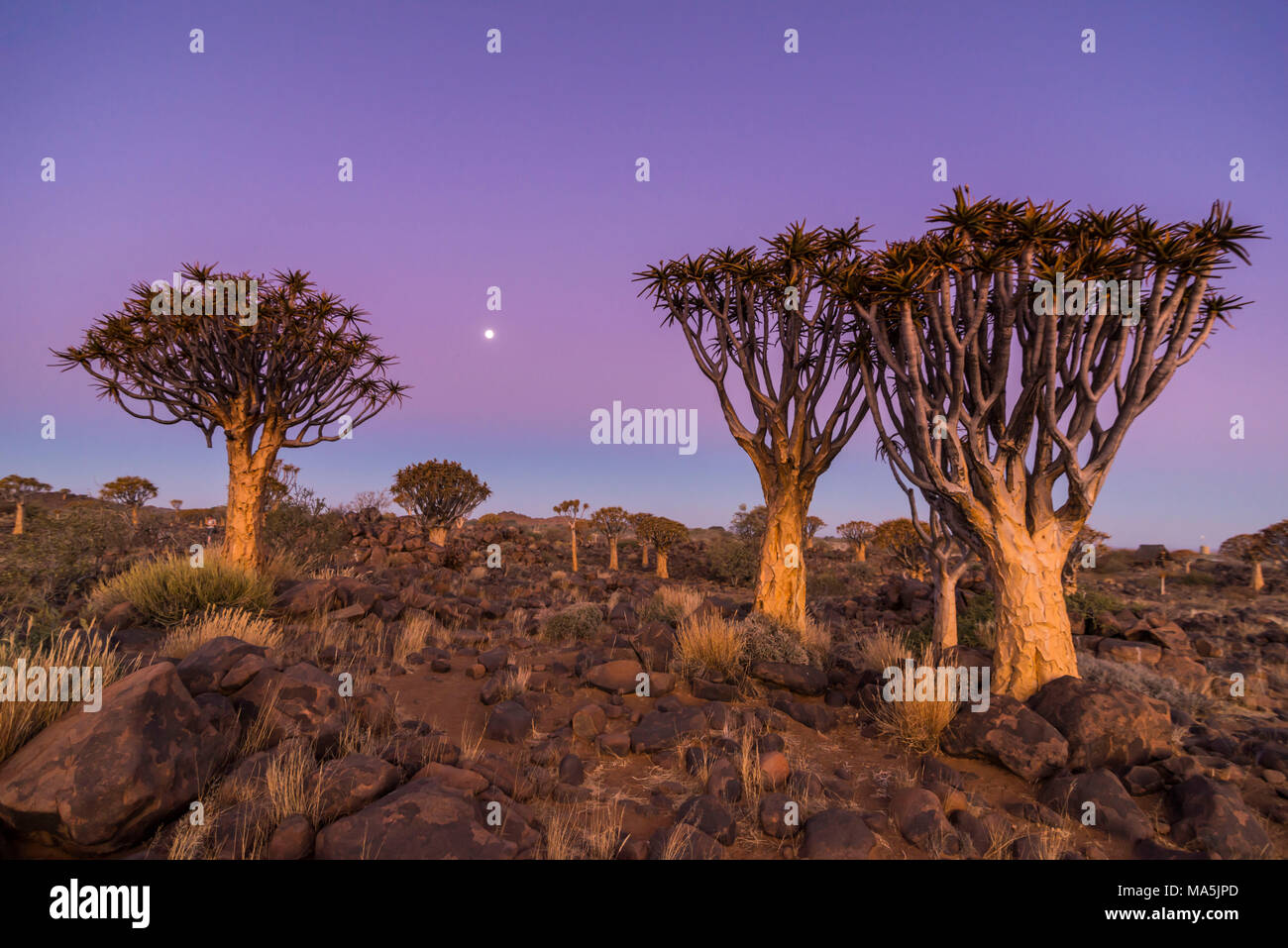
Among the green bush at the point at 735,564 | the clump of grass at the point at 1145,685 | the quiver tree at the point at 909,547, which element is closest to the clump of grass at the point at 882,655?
the clump of grass at the point at 1145,685

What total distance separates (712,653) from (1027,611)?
3.96 m

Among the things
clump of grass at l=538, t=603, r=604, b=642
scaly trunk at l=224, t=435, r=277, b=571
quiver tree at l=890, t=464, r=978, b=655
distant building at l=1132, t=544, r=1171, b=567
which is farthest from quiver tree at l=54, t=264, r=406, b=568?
A: distant building at l=1132, t=544, r=1171, b=567

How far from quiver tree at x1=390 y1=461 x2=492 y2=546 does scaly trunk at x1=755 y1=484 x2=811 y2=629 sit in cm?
1948

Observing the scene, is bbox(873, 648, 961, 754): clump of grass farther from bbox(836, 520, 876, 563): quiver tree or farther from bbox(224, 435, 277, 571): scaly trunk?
bbox(836, 520, 876, 563): quiver tree

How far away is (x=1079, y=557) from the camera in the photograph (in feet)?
58.3

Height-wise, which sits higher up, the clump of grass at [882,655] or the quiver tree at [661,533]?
the quiver tree at [661,533]

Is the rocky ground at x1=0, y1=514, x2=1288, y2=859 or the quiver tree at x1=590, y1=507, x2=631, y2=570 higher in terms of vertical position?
the quiver tree at x1=590, y1=507, x2=631, y2=570

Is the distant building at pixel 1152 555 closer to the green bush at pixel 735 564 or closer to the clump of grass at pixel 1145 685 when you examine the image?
the green bush at pixel 735 564

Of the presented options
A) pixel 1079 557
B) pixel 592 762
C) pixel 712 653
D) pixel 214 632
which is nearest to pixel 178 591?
pixel 214 632

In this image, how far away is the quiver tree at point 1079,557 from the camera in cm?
1145

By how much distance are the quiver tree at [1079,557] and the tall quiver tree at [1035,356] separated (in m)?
1.86

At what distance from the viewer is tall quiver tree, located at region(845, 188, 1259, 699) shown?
241 inches

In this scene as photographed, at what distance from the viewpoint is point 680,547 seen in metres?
34.2
